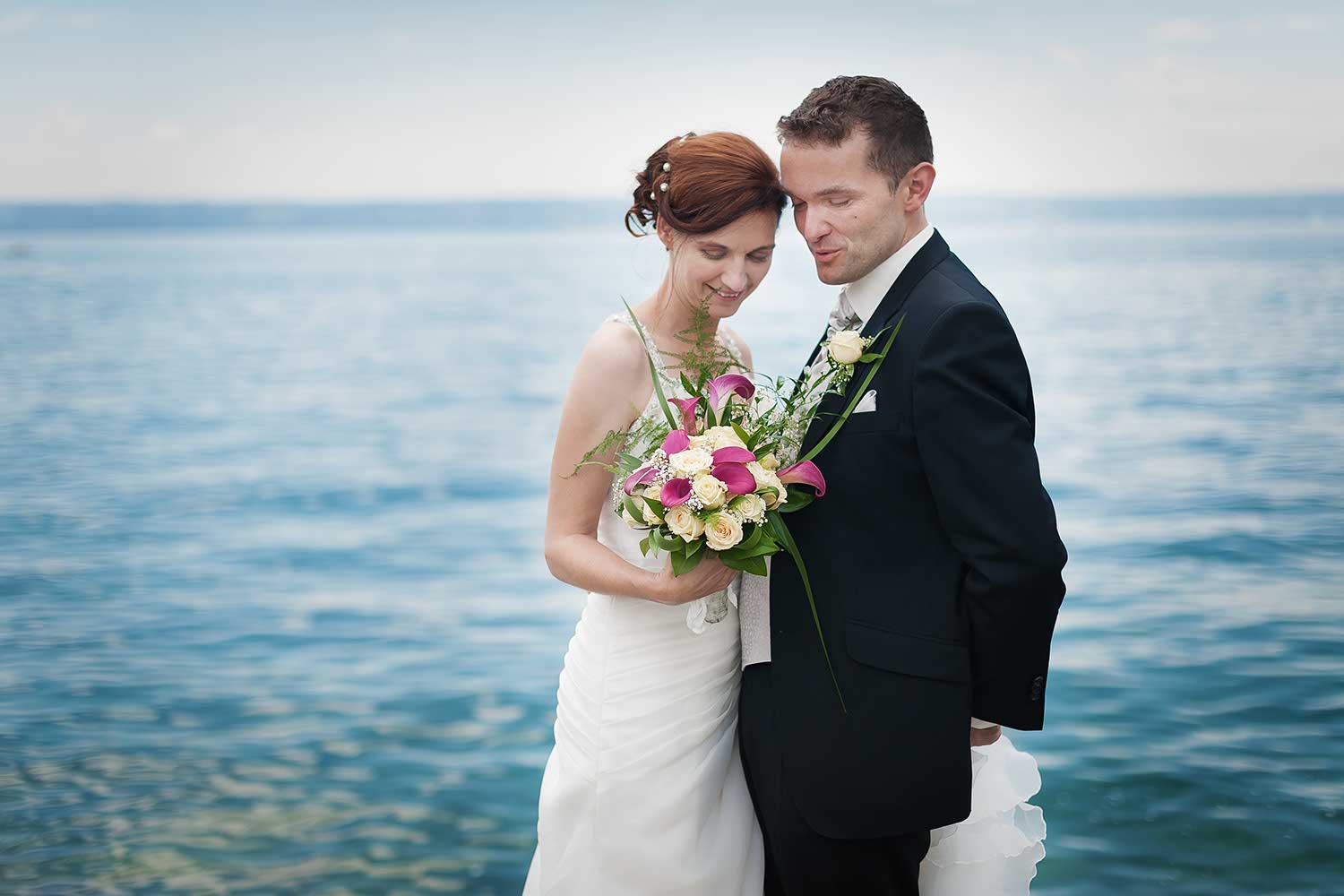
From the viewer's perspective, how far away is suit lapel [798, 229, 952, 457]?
2.19m

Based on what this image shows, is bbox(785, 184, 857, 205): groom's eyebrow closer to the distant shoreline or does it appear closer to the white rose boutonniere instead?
the white rose boutonniere

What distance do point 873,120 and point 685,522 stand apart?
0.85 metres

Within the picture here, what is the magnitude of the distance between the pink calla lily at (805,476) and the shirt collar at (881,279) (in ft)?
1.19

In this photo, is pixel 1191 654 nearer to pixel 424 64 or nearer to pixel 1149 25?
pixel 1149 25

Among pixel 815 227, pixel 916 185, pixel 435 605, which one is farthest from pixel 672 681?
pixel 435 605

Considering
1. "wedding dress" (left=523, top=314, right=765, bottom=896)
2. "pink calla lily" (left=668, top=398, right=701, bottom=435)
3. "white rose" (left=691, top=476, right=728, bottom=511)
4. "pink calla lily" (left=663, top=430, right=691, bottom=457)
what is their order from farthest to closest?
1. "wedding dress" (left=523, top=314, right=765, bottom=896)
2. "pink calla lily" (left=668, top=398, right=701, bottom=435)
3. "pink calla lily" (left=663, top=430, right=691, bottom=457)
4. "white rose" (left=691, top=476, right=728, bottom=511)

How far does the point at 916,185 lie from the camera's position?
2268mm

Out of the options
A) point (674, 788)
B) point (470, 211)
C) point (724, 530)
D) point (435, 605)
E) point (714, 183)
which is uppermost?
point (470, 211)

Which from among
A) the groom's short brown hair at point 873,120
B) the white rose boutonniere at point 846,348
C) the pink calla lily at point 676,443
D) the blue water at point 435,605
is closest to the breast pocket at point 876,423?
the white rose boutonniere at point 846,348

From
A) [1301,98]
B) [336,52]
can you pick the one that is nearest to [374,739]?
[1301,98]

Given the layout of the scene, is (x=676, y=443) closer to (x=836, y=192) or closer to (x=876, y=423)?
(x=876, y=423)

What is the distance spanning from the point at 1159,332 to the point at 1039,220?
1768 inches

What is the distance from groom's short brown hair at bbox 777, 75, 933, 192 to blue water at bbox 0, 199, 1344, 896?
2.71m

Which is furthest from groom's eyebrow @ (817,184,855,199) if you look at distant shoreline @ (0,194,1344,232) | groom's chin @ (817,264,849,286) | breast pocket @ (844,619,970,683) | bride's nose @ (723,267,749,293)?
distant shoreline @ (0,194,1344,232)
